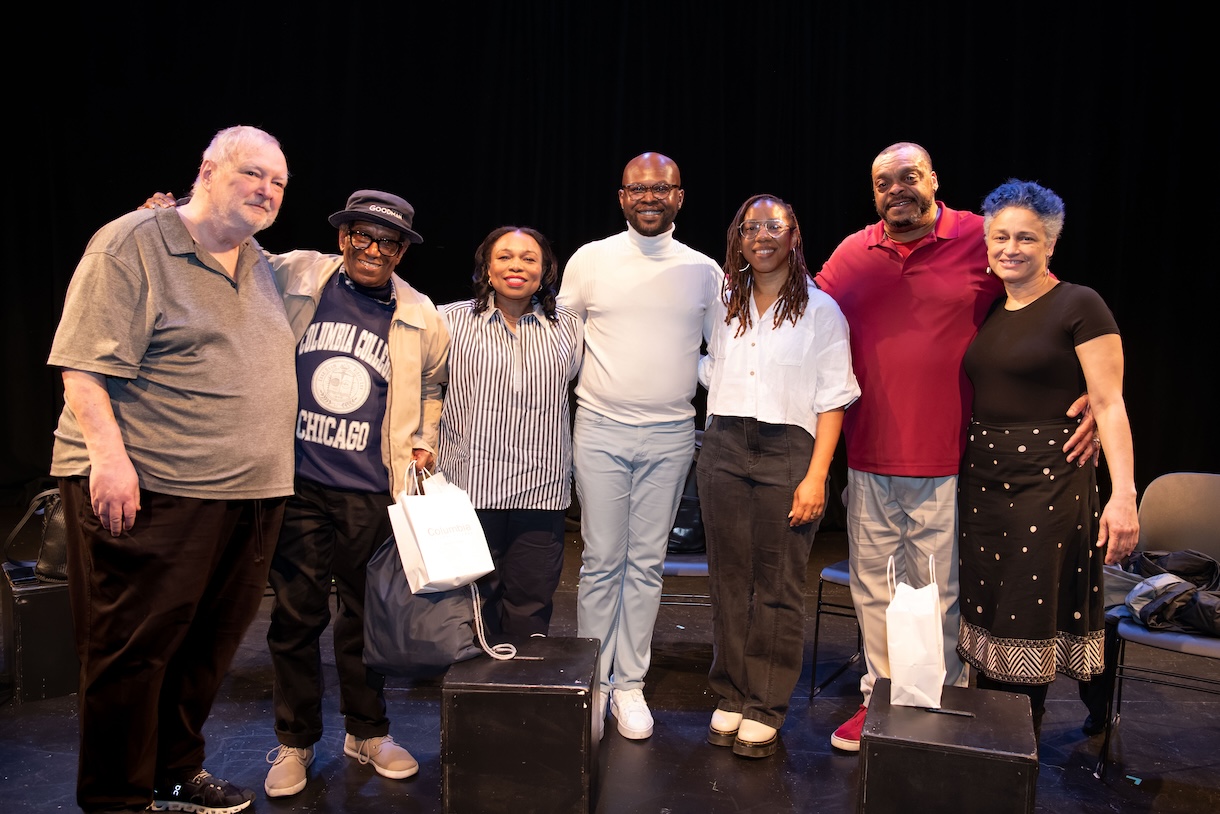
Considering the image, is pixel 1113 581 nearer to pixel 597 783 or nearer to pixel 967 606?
pixel 967 606

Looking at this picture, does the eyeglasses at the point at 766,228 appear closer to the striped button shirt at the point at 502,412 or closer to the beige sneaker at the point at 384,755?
the striped button shirt at the point at 502,412

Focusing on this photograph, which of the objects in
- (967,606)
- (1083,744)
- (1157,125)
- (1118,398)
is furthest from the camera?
(1157,125)

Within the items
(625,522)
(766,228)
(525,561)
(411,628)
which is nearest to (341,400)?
(411,628)

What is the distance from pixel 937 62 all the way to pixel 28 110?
5.95 meters

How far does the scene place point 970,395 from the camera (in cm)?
294

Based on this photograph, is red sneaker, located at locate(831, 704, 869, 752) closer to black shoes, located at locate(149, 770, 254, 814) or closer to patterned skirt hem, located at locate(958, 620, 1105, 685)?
patterned skirt hem, located at locate(958, 620, 1105, 685)

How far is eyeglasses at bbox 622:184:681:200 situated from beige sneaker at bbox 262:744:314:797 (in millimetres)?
1992

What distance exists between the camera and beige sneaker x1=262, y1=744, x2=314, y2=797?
→ 2.66 metres

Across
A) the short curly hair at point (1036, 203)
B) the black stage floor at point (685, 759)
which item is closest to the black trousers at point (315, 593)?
the black stage floor at point (685, 759)

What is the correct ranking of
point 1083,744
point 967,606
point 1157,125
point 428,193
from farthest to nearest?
1. point 428,193
2. point 1157,125
3. point 1083,744
4. point 967,606

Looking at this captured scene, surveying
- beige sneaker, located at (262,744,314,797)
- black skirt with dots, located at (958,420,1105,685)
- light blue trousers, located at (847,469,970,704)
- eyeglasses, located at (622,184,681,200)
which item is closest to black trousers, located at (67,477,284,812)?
beige sneaker, located at (262,744,314,797)

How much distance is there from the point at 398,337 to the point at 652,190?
96cm

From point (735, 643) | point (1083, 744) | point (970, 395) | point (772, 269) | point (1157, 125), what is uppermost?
point (1157, 125)

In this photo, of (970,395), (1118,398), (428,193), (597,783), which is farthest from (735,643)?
(428,193)
